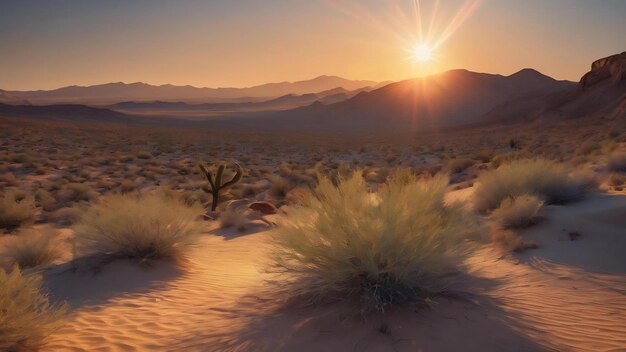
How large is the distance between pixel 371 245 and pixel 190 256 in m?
5.05

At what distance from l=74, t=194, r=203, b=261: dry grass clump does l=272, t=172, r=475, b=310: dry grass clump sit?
126 inches

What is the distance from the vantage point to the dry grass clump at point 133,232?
7.86m

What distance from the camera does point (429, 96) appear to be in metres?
99.1

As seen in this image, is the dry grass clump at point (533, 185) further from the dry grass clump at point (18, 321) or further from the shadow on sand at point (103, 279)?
the dry grass clump at point (18, 321)

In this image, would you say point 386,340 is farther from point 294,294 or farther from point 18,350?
point 18,350

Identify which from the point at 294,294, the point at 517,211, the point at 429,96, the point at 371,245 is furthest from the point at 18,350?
the point at 429,96

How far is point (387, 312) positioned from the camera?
489cm

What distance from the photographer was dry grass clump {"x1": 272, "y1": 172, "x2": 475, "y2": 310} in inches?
200

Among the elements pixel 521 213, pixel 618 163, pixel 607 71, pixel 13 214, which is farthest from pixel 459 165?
pixel 607 71

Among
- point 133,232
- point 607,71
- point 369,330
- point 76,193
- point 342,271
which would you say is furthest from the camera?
point 607,71

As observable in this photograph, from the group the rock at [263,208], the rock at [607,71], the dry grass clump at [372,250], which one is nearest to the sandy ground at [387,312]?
the dry grass clump at [372,250]

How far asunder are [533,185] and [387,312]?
6.83m

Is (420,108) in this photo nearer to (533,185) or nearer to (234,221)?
(234,221)

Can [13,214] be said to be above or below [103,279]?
below
